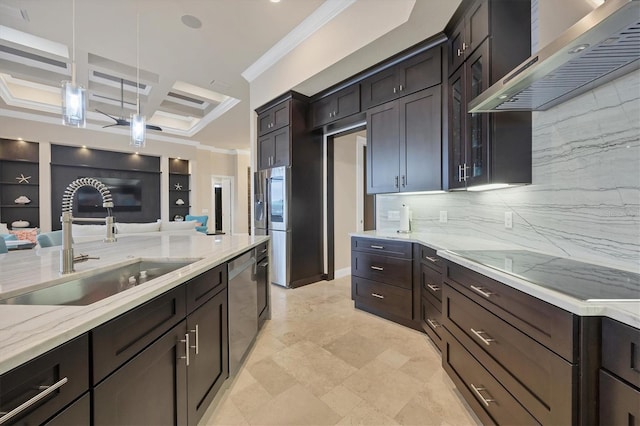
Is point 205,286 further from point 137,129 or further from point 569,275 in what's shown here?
point 137,129

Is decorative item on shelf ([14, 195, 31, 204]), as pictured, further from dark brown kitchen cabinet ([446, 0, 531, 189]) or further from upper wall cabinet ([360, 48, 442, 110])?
dark brown kitchen cabinet ([446, 0, 531, 189])

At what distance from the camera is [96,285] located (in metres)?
1.29

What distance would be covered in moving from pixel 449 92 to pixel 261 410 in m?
2.77

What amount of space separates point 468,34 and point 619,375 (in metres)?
2.21

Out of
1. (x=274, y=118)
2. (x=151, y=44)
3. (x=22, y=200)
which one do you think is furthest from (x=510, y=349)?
(x=22, y=200)

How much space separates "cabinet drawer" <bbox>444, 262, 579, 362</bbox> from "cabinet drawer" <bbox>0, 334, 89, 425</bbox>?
142 centimetres

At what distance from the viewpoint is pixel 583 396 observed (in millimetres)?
833

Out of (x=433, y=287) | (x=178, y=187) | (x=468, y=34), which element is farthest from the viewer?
(x=178, y=187)

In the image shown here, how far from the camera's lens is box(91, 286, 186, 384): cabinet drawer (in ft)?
2.42

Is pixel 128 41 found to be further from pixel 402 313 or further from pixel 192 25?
pixel 402 313

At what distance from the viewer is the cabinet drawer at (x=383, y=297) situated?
2.53 metres

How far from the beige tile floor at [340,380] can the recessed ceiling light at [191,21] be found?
11.4ft

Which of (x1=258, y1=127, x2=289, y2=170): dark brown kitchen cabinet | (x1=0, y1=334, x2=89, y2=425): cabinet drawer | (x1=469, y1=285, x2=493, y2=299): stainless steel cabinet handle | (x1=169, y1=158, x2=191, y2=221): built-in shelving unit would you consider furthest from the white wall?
(x1=169, y1=158, x2=191, y2=221): built-in shelving unit

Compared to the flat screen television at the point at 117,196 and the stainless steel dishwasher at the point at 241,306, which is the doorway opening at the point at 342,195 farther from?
the flat screen television at the point at 117,196
